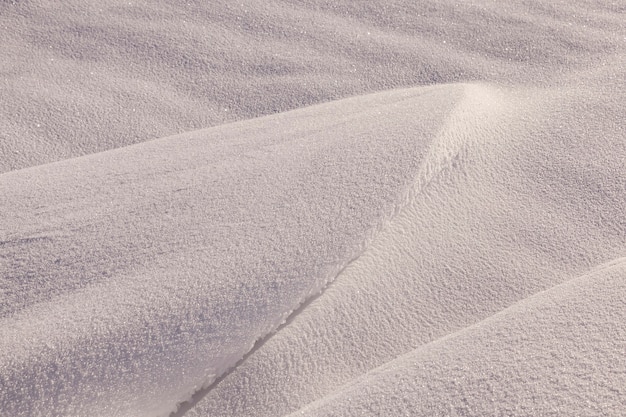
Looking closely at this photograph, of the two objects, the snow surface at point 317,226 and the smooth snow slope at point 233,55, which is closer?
the snow surface at point 317,226

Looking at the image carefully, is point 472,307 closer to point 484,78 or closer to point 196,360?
point 196,360

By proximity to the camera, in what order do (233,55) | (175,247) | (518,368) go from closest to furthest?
(518,368) → (175,247) → (233,55)

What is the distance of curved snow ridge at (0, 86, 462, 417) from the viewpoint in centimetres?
120

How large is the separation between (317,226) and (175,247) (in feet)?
0.99

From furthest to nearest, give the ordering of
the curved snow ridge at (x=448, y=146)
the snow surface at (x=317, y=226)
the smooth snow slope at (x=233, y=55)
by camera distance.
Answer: the smooth snow slope at (x=233, y=55) → the curved snow ridge at (x=448, y=146) → the snow surface at (x=317, y=226)

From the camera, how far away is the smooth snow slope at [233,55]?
2061 millimetres

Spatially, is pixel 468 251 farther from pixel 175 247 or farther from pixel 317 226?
pixel 175 247

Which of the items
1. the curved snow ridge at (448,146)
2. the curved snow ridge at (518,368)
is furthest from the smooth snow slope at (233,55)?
the curved snow ridge at (518,368)

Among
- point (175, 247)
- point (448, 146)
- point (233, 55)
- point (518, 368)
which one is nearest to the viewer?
point (518, 368)

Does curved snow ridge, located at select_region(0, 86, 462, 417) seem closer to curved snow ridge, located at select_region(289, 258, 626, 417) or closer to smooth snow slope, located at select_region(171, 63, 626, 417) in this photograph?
smooth snow slope, located at select_region(171, 63, 626, 417)

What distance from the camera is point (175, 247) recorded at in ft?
4.58

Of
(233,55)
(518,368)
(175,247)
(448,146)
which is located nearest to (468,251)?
(448,146)

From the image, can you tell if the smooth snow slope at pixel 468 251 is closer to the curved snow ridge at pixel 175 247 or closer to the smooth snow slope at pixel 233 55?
the curved snow ridge at pixel 175 247

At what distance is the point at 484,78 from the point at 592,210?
0.74 metres
